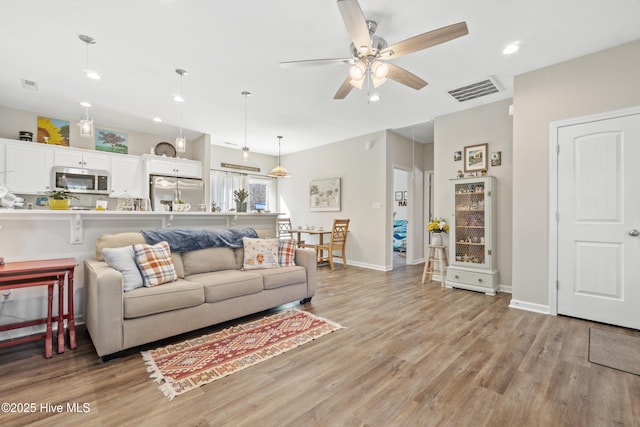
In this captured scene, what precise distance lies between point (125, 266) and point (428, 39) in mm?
3038

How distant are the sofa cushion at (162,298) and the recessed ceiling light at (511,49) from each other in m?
3.75

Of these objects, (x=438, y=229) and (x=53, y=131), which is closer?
(x=438, y=229)

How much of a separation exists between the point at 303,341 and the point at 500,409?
1.46m

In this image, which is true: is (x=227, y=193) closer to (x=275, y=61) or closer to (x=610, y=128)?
(x=275, y=61)

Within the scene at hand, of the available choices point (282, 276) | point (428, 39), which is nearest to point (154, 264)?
point (282, 276)

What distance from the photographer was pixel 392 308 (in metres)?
3.37

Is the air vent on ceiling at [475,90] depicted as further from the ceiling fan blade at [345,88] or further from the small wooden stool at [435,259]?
the small wooden stool at [435,259]

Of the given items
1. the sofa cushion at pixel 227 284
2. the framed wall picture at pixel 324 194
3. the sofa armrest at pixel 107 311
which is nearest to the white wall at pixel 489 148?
the framed wall picture at pixel 324 194

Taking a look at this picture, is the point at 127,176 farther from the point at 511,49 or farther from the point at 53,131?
the point at 511,49

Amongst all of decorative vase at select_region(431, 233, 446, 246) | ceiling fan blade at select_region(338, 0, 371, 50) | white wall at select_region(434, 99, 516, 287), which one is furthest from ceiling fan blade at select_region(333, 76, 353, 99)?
decorative vase at select_region(431, 233, 446, 246)

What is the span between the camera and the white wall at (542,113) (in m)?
2.84

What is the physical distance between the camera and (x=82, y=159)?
4.85 metres

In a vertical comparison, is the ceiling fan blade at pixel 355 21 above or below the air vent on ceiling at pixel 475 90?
below

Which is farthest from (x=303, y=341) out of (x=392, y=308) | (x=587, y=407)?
(x=587, y=407)
